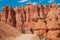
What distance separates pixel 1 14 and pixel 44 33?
5975 centimetres

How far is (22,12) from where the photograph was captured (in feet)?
290

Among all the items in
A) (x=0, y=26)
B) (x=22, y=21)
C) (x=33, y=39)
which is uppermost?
(x=0, y=26)

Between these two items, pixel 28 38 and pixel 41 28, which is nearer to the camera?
pixel 28 38

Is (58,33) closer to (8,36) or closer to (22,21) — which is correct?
(8,36)

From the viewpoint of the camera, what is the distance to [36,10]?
275ft

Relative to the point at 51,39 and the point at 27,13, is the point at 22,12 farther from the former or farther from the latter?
the point at 51,39

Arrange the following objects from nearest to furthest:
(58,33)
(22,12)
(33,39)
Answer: (33,39), (58,33), (22,12)

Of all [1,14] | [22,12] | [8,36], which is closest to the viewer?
[8,36]

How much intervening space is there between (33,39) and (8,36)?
7.91 ft

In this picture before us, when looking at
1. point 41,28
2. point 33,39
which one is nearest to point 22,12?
point 41,28

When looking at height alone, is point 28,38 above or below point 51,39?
above

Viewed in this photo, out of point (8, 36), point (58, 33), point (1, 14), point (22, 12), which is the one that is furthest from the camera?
point (22, 12)

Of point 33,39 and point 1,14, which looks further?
point 1,14

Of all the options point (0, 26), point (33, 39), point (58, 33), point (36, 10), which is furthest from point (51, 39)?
point (36, 10)
